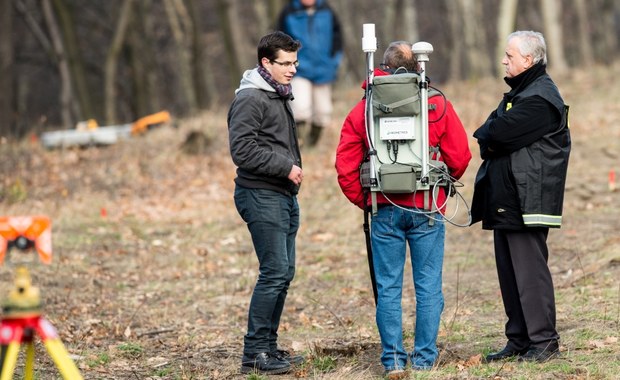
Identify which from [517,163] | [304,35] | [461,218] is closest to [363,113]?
[517,163]

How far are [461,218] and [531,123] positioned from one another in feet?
20.8

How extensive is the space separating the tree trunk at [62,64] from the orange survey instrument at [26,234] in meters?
18.9

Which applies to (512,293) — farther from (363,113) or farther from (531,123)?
(363,113)

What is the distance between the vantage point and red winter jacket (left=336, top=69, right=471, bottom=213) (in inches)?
249

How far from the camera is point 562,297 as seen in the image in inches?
A: 342

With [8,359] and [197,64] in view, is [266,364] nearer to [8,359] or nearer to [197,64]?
[8,359]

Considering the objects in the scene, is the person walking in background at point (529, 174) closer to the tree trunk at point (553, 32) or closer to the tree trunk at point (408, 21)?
the tree trunk at point (553, 32)

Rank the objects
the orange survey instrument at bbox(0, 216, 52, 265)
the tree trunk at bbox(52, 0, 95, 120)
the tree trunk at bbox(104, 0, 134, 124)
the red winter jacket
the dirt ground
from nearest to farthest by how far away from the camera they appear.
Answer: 1. the red winter jacket
2. the dirt ground
3. the orange survey instrument at bbox(0, 216, 52, 265)
4. the tree trunk at bbox(52, 0, 95, 120)
5. the tree trunk at bbox(104, 0, 134, 124)

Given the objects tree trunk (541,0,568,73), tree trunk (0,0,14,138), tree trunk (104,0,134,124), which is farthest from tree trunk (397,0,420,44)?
tree trunk (0,0,14,138)

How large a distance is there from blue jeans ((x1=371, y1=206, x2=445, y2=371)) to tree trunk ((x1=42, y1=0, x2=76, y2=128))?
77.2ft

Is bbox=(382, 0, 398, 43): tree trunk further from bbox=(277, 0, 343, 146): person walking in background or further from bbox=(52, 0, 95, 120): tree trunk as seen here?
bbox=(277, 0, 343, 146): person walking in background

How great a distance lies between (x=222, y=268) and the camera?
36.6 ft

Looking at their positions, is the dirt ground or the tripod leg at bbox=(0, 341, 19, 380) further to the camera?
the dirt ground

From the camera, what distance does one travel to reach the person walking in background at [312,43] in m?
14.6
